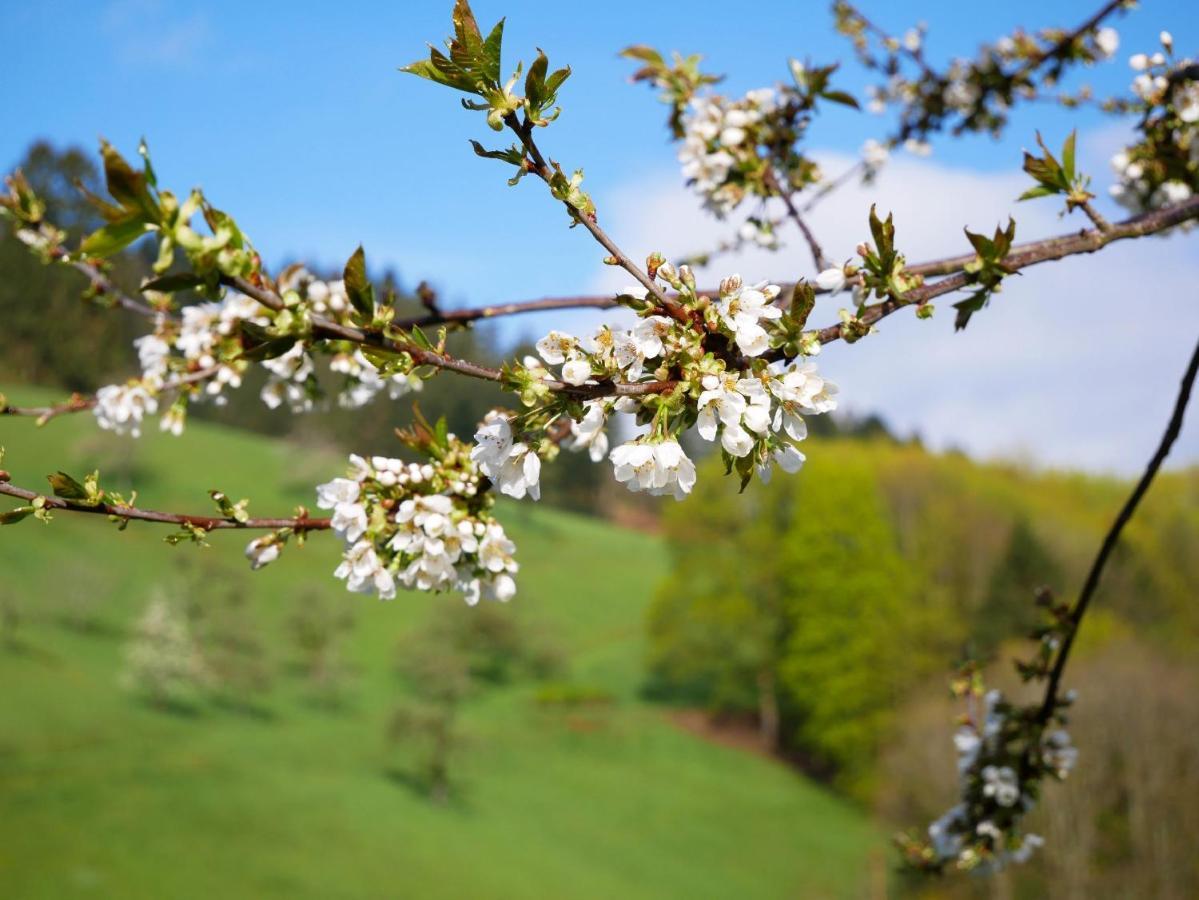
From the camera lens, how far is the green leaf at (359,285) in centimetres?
122

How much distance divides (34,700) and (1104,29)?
30.6m

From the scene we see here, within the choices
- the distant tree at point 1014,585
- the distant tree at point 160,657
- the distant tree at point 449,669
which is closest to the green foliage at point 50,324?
the distant tree at point 160,657

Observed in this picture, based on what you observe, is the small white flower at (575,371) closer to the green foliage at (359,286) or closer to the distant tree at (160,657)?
the green foliage at (359,286)

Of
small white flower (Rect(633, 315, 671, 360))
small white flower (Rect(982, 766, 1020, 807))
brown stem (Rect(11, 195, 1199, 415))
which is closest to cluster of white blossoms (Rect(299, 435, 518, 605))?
brown stem (Rect(11, 195, 1199, 415))

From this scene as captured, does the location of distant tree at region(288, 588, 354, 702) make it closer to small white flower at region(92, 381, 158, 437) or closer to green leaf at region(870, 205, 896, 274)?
small white flower at region(92, 381, 158, 437)

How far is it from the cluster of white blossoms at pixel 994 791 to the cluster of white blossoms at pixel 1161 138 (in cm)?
148

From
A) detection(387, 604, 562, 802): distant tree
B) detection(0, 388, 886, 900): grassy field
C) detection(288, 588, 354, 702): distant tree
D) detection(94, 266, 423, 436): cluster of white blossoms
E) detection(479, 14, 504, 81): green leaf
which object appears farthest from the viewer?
detection(288, 588, 354, 702): distant tree

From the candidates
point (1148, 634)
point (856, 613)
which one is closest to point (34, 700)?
point (856, 613)

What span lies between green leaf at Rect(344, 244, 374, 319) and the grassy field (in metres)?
20.6

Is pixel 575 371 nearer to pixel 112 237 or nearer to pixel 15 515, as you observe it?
pixel 112 237

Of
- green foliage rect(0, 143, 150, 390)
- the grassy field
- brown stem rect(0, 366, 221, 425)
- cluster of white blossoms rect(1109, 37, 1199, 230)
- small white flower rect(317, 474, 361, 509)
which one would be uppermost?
green foliage rect(0, 143, 150, 390)

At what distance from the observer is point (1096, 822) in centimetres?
2245

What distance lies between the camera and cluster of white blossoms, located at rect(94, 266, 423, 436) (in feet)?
7.97

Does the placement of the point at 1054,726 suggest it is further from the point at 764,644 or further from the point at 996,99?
the point at 764,644
